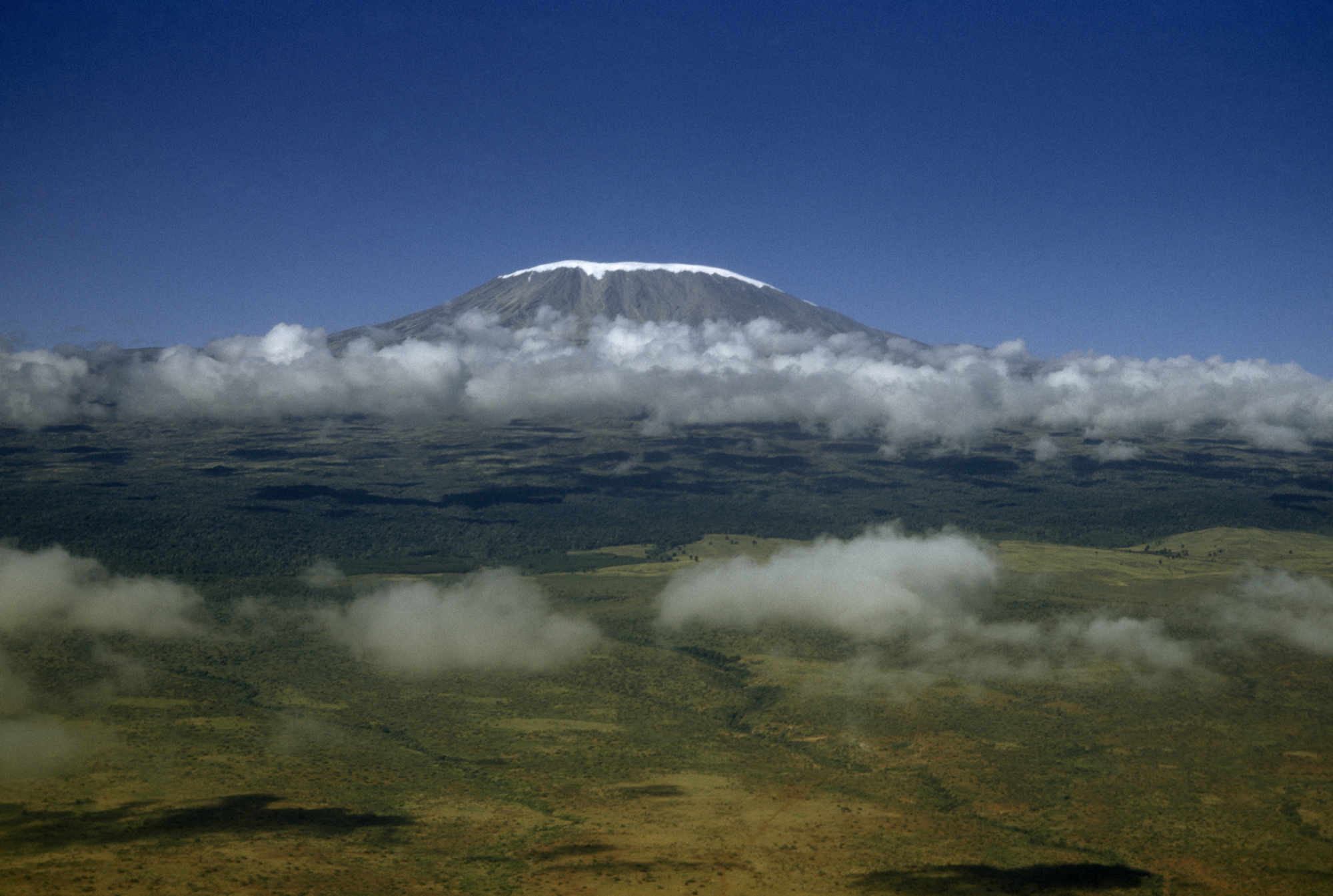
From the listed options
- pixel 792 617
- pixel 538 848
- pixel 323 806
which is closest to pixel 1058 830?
pixel 538 848

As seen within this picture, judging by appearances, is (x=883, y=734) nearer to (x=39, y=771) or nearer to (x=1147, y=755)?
(x=1147, y=755)

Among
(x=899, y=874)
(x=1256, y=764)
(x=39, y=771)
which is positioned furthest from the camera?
(x=1256, y=764)

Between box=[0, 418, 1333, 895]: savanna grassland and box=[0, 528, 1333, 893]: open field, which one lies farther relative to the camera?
box=[0, 418, 1333, 895]: savanna grassland

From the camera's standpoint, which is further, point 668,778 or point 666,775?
point 666,775

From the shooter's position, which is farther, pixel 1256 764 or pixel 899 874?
pixel 1256 764

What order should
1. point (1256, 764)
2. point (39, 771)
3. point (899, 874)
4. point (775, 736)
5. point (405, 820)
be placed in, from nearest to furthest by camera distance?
point (899, 874), point (405, 820), point (39, 771), point (1256, 764), point (775, 736)

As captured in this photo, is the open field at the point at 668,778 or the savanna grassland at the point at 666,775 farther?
the savanna grassland at the point at 666,775

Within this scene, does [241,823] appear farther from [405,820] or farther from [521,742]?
[521,742]
